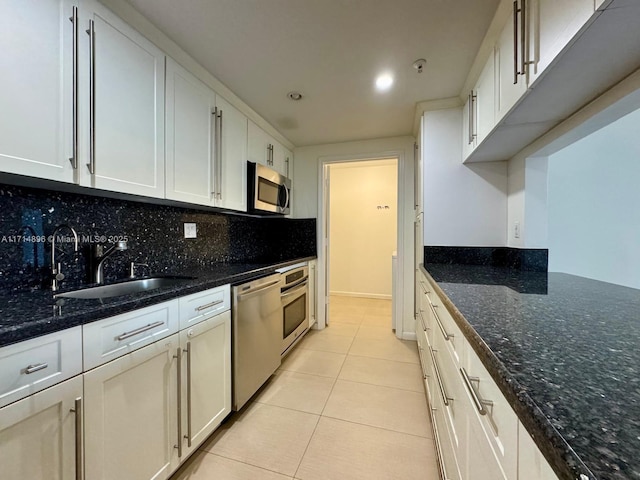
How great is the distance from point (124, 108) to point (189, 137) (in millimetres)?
417

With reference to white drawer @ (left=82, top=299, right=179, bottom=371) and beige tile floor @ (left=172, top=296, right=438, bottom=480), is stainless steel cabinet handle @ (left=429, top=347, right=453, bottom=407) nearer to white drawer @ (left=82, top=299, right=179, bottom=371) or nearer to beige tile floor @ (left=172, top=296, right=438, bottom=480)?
beige tile floor @ (left=172, top=296, right=438, bottom=480)

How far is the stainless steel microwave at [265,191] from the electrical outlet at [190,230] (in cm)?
47

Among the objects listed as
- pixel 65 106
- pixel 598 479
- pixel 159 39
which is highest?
pixel 159 39

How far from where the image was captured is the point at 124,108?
128 cm

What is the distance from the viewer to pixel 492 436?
574 millimetres

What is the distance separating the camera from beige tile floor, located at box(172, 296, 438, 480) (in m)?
1.31

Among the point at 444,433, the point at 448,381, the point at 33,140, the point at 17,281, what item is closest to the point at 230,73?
the point at 33,140

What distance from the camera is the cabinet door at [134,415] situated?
2.92 ft

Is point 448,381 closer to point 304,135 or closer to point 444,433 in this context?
point 444,433

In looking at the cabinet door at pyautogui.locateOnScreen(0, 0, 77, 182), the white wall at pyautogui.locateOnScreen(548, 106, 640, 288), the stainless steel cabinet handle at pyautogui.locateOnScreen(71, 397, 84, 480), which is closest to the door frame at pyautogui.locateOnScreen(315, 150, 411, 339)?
the white wall at pyautogui.locateOnScreen(548, 106, 640, 288)

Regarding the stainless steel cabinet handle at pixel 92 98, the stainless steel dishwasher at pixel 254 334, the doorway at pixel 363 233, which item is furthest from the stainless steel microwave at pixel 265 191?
the doorway at pixel 363 233

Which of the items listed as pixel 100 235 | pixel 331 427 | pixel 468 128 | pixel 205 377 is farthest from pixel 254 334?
pixel 468 128

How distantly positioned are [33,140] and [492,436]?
5.46ft

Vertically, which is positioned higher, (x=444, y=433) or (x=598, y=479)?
(x=598, y=479)
